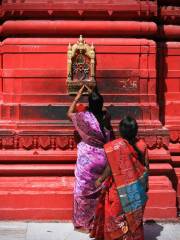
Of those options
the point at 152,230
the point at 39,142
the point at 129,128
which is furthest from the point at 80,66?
the point at 152,230

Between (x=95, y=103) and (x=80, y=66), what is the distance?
2.25 feet

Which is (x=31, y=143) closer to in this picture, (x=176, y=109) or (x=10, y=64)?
(x=10, y=64)

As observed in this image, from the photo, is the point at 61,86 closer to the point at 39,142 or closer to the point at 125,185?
the point at 39,142

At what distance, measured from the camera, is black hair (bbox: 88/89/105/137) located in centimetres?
600

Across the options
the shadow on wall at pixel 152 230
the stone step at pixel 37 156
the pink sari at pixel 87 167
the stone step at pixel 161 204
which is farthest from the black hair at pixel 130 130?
the stone step at pixel 37 156

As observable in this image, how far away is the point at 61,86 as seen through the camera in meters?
6.54

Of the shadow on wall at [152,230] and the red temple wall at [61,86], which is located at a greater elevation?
the red temple wall at [61,86]

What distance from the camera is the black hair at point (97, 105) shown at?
600cm

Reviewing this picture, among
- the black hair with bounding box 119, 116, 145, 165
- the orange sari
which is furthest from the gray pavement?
the black hair with bounding box 119, 116, 145, 165

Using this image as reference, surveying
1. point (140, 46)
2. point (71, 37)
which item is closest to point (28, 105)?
point (71, 37)

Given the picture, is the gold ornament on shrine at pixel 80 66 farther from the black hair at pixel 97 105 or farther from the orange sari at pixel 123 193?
the orange sari at pixel 123 193

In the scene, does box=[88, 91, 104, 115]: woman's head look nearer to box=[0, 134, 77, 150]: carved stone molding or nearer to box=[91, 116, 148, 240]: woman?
box=[0, 134, 77, 150]: carved stone molding

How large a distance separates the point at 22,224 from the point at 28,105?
52.5 inches

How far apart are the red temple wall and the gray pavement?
0.20 m
